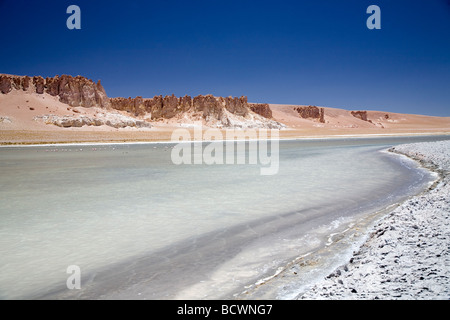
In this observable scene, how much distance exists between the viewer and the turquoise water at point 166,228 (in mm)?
3451

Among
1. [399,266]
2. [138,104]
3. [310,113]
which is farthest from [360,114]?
[399,266]

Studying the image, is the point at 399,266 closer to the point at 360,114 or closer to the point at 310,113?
the point at 310,113

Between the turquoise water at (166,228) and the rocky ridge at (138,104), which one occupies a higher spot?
the rocky ridge at (138,104)

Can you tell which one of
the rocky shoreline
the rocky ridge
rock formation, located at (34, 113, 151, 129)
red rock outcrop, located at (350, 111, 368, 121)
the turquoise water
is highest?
red rock outcrop, located at (350, 111, 368, 121)

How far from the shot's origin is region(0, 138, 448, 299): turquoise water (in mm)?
3451

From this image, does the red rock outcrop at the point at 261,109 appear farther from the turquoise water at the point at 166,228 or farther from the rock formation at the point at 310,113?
the turquoise water at the point at 166,228

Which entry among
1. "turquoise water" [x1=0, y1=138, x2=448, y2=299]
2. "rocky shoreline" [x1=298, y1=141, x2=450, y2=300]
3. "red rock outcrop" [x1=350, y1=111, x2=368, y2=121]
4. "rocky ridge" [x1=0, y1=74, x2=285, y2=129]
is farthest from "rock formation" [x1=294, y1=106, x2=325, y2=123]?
"rocky shoreline" [x1=298, y1=141, x2=450, y2=300]

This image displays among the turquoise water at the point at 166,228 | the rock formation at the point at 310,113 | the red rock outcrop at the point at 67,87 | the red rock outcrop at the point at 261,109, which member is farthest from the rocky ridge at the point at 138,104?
the rock formation at the point at 310,113

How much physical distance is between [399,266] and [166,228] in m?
3.55

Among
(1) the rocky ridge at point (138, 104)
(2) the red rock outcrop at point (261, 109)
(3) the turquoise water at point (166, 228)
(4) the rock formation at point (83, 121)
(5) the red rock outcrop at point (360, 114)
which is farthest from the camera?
(5) the red rock outcrop at point (360, 114)

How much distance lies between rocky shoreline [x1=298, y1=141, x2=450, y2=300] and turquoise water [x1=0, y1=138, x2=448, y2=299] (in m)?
0.83

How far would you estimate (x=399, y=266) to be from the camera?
309 cm

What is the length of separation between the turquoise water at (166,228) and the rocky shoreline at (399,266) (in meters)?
0.83

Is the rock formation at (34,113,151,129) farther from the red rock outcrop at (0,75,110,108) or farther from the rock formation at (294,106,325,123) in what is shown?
the rock formation at (294,106,325,123)
